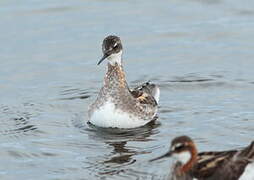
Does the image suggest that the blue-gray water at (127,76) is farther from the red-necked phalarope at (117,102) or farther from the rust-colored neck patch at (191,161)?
the rust-colored neck patch at (191,161)

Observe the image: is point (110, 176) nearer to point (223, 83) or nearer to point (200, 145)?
point (200, 145)

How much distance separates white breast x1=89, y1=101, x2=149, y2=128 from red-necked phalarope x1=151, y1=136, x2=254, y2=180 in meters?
3.88

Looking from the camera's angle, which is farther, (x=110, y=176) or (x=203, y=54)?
(x=203, y=54)

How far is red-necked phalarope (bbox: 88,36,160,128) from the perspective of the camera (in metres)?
16.9

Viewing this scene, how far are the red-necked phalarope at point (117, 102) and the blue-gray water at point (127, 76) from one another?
227 millimetres

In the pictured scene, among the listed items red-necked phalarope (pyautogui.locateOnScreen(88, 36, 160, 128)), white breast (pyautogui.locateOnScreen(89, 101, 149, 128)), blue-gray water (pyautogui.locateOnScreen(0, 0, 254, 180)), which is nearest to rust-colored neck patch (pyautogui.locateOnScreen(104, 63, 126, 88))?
red-necked phalarope (pyautogui.locateOnScreen(88, 36, 160, 128))

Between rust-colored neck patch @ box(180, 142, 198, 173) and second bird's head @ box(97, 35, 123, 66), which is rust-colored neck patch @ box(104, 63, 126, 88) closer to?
second bird's head @ box(97, 35, 123, 66)

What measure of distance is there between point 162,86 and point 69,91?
1.81m

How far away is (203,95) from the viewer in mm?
18391

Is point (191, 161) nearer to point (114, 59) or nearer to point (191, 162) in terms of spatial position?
point (191, 162)

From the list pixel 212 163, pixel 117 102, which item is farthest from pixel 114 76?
pixel 212 163

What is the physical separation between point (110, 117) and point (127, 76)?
314cm

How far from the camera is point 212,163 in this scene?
12711 millimetres

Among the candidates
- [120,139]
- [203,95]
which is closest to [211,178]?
[120,139]
